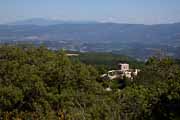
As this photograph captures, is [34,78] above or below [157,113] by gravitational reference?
above

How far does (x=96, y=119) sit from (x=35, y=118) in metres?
2.00

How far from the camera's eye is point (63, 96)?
51.6ft

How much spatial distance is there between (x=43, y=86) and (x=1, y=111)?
1755 millimetres

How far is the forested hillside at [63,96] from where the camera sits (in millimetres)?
15125

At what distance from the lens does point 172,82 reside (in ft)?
57.0

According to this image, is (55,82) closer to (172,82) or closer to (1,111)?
(1,111)

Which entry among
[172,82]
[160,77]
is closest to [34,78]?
[172,82]

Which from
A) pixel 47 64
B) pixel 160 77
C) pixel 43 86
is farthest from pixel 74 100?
pixel 160 77

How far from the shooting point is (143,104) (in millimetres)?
17062

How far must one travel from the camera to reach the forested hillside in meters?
15.1

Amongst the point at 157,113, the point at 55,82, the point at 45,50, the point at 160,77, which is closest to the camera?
the point at 157,113

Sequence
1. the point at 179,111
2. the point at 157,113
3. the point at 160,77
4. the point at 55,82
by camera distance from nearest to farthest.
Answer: the point at 179,111 < the point at 157,113 < the point at 55,82 < the point at 160,77

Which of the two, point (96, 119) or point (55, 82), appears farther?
point (55, 82)

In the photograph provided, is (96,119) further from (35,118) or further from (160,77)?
(160,77)
